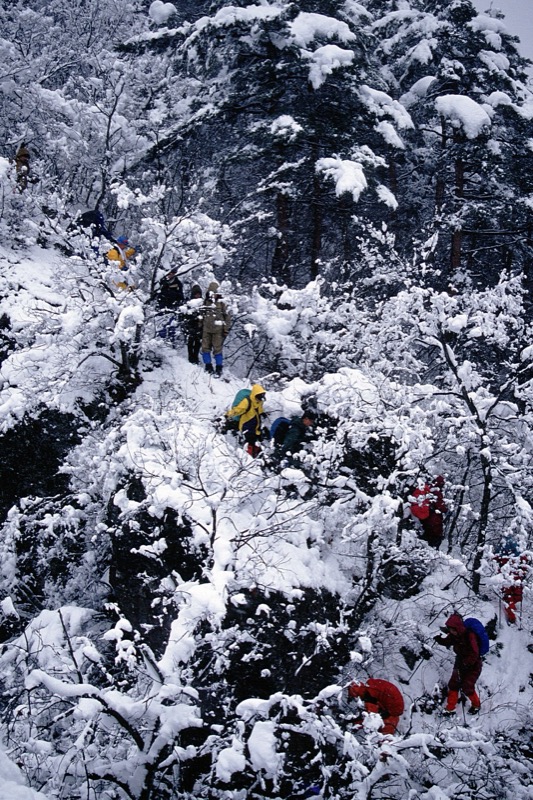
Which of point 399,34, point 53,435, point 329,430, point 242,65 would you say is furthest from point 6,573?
point 399,34

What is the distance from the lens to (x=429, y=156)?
45.4 ft

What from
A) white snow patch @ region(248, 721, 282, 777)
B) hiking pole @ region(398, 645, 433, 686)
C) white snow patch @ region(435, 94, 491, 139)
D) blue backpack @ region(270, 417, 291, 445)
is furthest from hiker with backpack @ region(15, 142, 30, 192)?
hiking pole @ region(398, 645, 433, 686)

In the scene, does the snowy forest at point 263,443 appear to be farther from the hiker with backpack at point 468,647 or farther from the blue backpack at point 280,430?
the hiker with backpack at point 468,647

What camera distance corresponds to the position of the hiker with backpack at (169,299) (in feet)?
28.5

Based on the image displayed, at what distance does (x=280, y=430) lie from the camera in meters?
7.88

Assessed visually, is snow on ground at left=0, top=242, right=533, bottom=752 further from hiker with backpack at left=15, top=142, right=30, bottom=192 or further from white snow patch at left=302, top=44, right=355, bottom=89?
white snow patch at left=302, top=44, right=355, bottom=89

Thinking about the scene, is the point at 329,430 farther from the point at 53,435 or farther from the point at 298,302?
the point at 53,435

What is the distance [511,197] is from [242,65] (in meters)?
7.71

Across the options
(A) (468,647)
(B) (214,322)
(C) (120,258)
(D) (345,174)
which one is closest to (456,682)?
(A) (468,647)

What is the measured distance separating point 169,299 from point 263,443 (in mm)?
3716

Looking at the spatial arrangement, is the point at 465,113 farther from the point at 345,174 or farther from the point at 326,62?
the point at 345,174

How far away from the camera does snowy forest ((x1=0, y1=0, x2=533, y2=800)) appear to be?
4316mm

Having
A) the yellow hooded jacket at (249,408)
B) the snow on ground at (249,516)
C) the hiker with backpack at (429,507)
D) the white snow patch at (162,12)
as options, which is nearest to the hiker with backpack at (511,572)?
the snow on ground at (249,516)

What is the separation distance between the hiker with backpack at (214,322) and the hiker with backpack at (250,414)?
1.97 m
